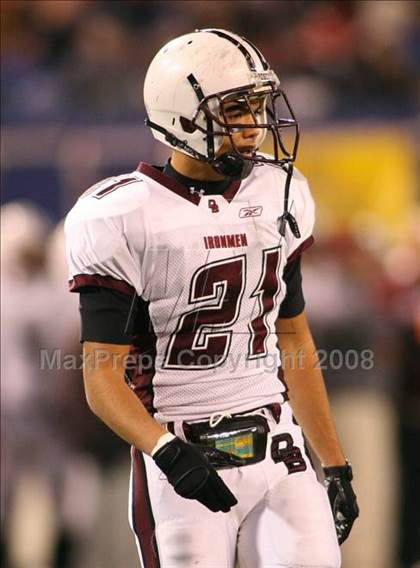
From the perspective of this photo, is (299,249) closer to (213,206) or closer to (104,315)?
(213,206)

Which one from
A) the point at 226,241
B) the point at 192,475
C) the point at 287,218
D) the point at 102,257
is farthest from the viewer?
the point at 287,218

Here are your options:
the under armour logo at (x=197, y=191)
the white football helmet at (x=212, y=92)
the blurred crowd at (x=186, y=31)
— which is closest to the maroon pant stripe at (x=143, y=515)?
the under armour logo at (x=197, y=191)

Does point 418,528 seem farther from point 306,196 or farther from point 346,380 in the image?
point 306,196

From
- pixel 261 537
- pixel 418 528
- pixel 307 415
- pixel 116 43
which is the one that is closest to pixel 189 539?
pixel 261 537

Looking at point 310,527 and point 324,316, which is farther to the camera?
point 324,316

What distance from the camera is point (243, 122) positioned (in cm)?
313

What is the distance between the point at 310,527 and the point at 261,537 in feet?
A: 0.40

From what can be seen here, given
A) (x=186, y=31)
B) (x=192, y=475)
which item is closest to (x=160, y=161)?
(x=186, y=31)

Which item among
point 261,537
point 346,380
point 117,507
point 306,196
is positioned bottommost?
point 117,507

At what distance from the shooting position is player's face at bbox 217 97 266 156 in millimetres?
3123

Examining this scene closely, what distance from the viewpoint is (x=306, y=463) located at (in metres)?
3.13

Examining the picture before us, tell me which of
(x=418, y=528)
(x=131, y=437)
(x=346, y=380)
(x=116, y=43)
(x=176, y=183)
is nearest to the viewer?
(x=131, y=437)

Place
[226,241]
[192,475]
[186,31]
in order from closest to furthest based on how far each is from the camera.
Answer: [192,475]
[226,241]
[186,31]

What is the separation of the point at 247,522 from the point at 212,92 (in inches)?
39.7
